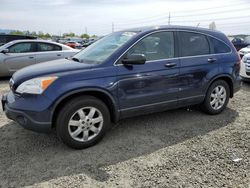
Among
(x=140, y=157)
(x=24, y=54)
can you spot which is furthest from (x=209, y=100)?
(x=24, y=54)

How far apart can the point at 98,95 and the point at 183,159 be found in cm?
147

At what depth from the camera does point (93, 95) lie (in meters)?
3.77

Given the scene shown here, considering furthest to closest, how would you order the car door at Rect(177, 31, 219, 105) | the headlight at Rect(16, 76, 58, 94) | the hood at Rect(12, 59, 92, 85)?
the car door at Rect(177, 31, 219, 105)
the hood at Rect(12, 59, 92, 85)
the headlight at Rect(16, 76, 58, 94)

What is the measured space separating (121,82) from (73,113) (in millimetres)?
834

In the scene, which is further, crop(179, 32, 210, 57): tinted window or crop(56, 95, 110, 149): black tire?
crop(179, 32, 210, 57): tinted window

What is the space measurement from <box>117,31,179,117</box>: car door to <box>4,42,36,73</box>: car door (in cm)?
582

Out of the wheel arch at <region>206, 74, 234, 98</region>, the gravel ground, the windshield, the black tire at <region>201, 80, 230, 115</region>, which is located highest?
the windshield

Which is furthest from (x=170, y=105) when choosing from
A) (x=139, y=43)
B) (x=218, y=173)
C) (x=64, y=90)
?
(x=64, y=90)

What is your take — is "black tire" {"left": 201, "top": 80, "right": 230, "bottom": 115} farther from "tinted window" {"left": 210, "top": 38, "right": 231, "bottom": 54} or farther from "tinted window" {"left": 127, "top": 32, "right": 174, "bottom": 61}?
"tinted window" {"left": 127, "top": 32, "right": 174, "bottom": 61}

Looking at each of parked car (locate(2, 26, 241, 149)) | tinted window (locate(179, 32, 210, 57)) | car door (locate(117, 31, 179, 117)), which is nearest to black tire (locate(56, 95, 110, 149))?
parked car (locate(2, 26, 241, 149))

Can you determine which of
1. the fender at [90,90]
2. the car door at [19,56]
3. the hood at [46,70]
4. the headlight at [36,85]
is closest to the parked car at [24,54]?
the car door at [19,56]

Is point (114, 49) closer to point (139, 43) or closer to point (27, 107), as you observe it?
point (139, 43)

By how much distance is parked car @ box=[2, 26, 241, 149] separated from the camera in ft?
11.4

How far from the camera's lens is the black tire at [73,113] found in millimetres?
3496
